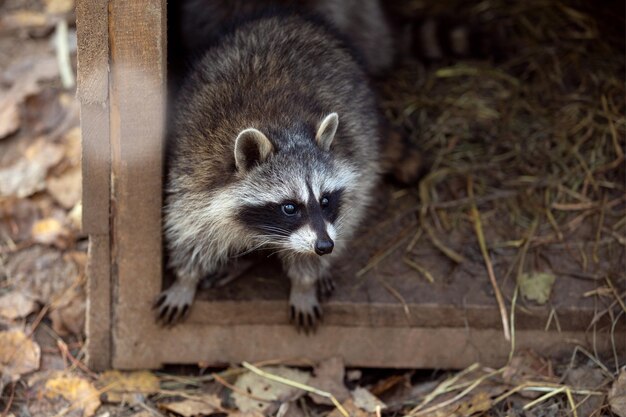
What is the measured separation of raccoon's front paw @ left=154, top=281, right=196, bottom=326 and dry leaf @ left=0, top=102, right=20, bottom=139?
1631 mm

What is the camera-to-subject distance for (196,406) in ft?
12.0

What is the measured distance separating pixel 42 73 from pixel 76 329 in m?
1.74

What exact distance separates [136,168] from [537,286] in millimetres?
1685

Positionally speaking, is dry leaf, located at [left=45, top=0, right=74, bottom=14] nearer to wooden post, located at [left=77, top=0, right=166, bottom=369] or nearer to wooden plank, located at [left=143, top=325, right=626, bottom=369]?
wooden post, located at [left=77, top=0, right=166, bottom=369]

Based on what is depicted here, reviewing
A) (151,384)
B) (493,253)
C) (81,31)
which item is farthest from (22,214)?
(493,253)

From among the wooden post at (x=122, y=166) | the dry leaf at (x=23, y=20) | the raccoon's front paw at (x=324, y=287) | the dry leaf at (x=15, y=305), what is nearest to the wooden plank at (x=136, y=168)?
the wooden post at (x=122, y=166)

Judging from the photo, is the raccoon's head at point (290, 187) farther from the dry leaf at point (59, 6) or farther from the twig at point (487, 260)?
the dry leaf at point (59, 6)

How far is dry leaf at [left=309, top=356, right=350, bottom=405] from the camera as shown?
3.69 meters

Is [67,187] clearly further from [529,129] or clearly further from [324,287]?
[529,129]

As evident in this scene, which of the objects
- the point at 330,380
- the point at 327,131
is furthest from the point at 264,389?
the point at 327,131

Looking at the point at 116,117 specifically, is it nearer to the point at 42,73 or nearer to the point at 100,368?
the point at 100,368

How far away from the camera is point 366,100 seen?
4.02 m

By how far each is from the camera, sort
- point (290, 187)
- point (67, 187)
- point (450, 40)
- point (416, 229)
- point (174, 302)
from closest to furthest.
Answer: point (290, 187)
point (174, 302)
point (416, 229)
point (67, 187)
point (450, 40)

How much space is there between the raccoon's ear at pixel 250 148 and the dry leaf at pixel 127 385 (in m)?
1.03
